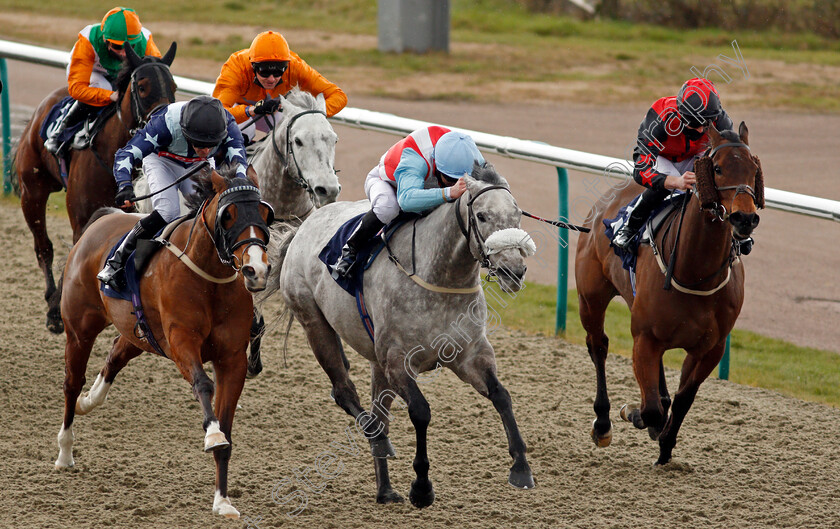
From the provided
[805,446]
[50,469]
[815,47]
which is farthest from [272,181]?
[815,47]

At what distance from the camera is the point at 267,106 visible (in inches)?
244

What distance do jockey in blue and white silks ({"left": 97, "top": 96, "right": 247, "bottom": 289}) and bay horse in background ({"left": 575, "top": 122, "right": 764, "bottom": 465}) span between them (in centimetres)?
198

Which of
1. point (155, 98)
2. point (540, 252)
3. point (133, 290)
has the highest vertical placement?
point (155, 98)

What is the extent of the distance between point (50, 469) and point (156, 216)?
1.37 meters

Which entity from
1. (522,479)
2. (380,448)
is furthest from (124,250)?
(522,479)

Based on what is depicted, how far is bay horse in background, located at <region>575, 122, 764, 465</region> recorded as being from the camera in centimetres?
450

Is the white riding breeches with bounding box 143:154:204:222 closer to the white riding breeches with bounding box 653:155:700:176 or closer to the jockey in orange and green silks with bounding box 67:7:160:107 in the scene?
the jockey in orange and green silks with bounding box 67:7:160:107

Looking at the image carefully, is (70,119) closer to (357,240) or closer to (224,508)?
(357,240)

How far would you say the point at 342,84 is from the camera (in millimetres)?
15703

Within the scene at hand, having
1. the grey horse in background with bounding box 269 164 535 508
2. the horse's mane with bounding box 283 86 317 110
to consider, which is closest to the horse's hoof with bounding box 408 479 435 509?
the grey horse in background with bounding box 269 164 535 508

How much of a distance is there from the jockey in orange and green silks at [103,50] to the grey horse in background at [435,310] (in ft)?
8.07

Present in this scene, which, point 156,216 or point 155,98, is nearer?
point 156,216

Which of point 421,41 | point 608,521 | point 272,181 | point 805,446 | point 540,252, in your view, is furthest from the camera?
point 421,41

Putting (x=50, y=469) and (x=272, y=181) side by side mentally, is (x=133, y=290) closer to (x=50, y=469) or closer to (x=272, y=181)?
(x=50, y=469)
